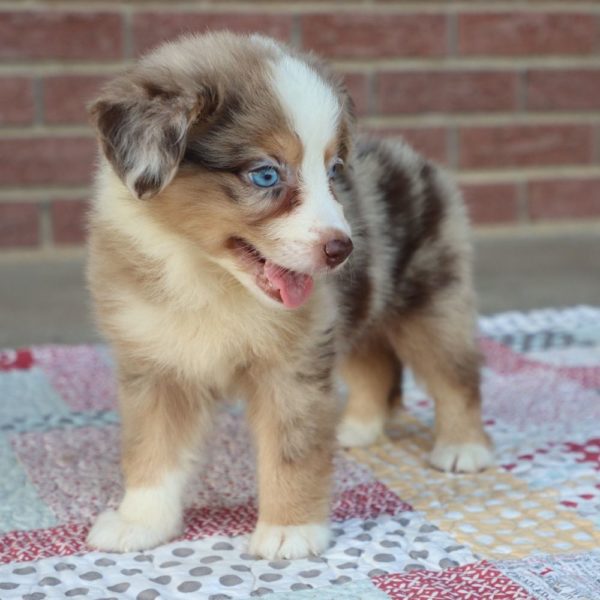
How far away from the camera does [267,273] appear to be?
208 centimetres

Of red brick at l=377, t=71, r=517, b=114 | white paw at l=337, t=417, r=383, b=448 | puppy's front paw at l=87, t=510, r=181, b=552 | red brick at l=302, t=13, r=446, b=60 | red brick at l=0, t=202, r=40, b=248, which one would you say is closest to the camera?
puppy's front paw at l=87, t=510, r=181, b=552

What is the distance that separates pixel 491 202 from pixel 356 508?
9.43 feet

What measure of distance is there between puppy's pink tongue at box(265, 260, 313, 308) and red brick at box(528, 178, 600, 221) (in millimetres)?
3145

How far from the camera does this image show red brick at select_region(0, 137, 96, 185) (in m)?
4.54

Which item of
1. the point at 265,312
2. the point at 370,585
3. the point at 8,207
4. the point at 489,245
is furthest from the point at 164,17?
the point at 370,585

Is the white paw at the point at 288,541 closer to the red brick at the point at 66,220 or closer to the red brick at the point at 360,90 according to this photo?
the red brick at the point at 66,220

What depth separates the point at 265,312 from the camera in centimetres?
217

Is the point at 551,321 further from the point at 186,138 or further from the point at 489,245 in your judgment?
the point at 186,138

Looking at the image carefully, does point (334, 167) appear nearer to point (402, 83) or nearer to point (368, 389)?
point (368, 389)

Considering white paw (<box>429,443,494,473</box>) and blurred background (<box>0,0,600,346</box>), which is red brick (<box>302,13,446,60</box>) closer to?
blurred background (<box>0,0,600,346</box>)

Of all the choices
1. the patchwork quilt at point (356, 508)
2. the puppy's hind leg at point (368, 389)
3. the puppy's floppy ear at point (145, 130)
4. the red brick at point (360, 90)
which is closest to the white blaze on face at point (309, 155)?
the puppy's floppy ear at point (145, 130)

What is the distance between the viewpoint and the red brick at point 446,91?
16.0 ft

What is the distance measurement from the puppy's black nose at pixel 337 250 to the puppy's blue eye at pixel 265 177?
156 mm

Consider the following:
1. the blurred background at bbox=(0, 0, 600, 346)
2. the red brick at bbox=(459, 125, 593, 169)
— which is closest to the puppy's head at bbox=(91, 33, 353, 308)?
the blurred background at bbox=(0, 0, 600, 346)
